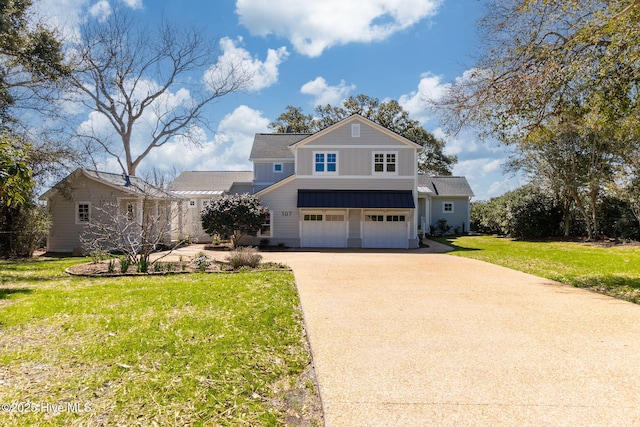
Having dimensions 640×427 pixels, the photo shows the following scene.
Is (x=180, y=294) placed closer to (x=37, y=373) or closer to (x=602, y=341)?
(x=37, y=373)

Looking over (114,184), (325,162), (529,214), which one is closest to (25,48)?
(114,184)

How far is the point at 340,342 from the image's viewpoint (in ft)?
17.5

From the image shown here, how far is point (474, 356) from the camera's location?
4.79 metres

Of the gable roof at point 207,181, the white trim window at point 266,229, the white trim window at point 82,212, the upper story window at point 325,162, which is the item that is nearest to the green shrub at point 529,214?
the upper story window at point 325,162

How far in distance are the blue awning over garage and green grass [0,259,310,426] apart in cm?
1320

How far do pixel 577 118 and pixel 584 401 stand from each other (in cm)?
951

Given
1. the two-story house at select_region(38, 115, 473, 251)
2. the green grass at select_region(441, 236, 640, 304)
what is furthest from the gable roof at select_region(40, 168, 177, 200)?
the green grass at select_region(441, 236, 640, 304)

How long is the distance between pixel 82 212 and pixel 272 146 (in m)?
12.9

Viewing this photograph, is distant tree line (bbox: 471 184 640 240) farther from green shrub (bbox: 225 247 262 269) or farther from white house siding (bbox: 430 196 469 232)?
green shrub (bbox: 225 247 262 269)

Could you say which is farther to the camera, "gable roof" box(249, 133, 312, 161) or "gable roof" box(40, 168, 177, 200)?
"gable roof" box(249, 133, 312, 161)

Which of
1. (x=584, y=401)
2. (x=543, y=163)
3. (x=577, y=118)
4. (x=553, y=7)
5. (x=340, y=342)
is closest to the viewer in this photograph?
(x=584, y=401)

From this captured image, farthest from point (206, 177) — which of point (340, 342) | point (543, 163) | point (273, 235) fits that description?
point (340, 342)

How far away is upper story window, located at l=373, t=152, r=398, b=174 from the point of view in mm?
22312

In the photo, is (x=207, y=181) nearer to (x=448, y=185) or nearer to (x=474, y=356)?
(x=448, y=185)
